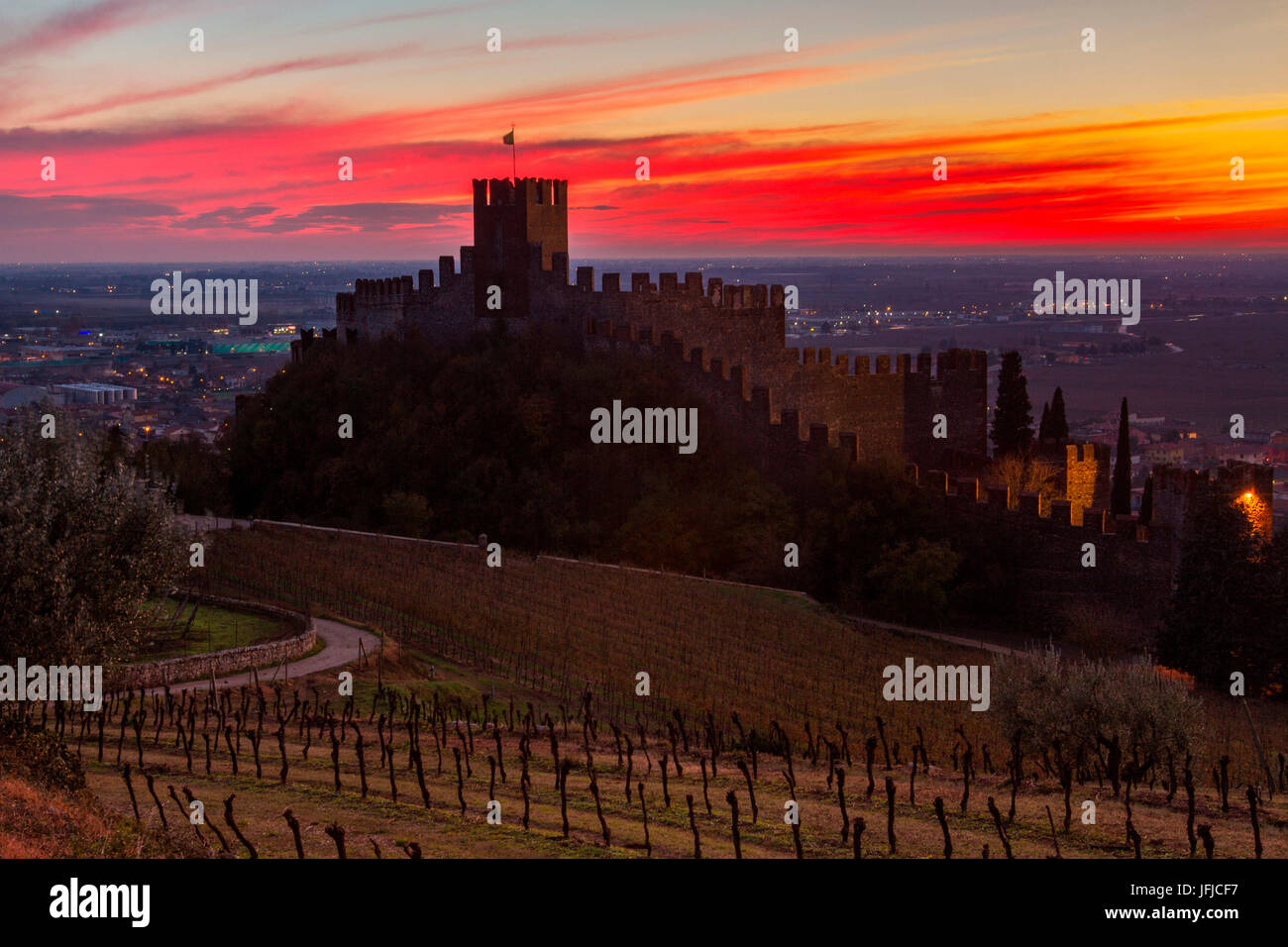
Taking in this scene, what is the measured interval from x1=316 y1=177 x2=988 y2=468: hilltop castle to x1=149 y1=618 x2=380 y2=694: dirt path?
16.9m

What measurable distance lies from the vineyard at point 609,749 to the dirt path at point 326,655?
1.71 ft

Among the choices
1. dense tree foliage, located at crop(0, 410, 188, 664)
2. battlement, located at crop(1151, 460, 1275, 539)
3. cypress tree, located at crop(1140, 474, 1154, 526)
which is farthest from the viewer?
cypress tree, located at crop(1140, 474, 1154, 526)

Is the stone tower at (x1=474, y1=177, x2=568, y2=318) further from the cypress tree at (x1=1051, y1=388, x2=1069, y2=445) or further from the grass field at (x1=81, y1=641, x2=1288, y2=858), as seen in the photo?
the grass field at (x1=81, y1=641, x2=1288, y2=858)

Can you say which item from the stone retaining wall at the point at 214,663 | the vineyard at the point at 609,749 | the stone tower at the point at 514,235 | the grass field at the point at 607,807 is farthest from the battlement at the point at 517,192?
the grass field at the point at 607,807

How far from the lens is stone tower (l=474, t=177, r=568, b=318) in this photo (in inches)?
1732

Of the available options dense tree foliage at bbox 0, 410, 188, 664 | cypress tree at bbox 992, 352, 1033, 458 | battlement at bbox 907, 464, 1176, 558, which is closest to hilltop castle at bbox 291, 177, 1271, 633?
battlement at bbox 907, 464, 1176, 558

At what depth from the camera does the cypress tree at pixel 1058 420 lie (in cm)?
4991

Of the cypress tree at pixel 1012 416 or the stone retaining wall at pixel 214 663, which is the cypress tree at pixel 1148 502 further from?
the stone retaining wall at pixel 214 663

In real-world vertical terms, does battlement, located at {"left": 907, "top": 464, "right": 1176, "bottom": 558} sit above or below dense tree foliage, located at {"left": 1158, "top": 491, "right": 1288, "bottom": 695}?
above

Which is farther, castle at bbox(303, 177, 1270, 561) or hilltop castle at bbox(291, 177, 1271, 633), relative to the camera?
castle at bbox(303, 177, 1270, 561)

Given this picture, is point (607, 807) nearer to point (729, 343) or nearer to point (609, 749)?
point (609, 749)

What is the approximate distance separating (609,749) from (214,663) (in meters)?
8.41

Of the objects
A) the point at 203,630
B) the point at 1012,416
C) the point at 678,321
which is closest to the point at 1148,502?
the point at 1012,416
